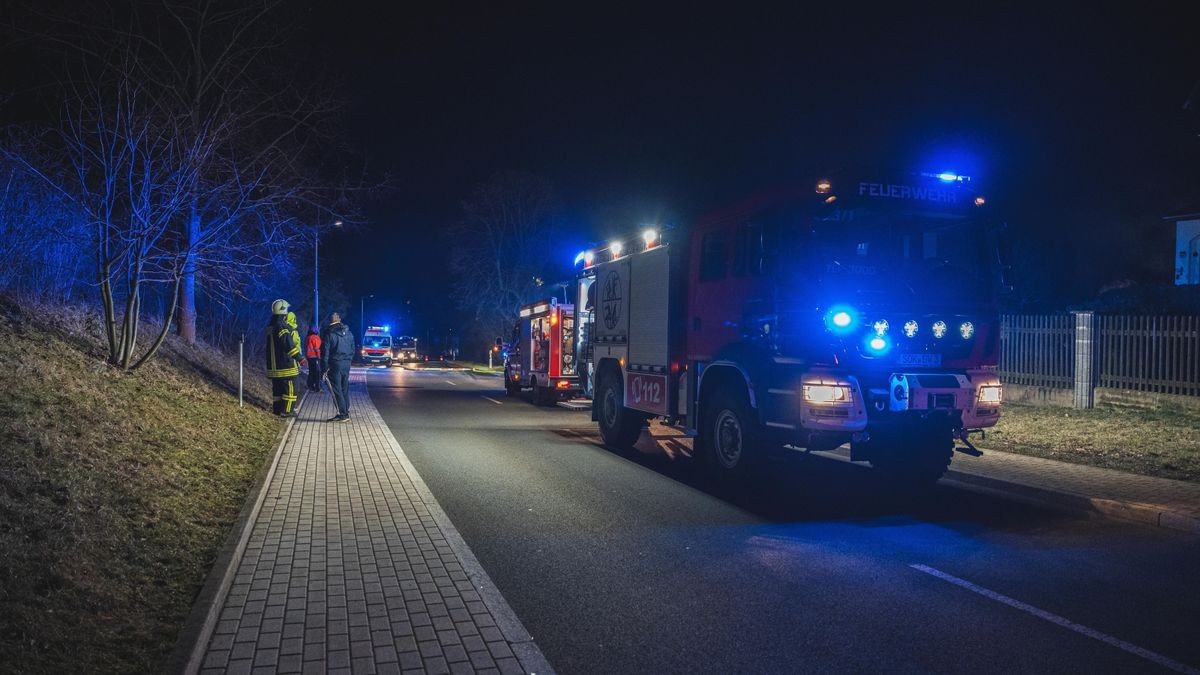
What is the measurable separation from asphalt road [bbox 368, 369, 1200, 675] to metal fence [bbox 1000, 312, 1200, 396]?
7253mm

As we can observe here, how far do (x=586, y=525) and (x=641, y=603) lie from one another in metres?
2.24

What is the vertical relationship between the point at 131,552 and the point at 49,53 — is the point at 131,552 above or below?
below

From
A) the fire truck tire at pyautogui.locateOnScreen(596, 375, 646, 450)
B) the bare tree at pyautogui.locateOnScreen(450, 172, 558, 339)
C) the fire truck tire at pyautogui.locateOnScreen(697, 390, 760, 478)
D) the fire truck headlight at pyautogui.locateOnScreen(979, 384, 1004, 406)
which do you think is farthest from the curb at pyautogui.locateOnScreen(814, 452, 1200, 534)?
the bare tree at pyautogui.locateOnScreen(450, 172, 558, 339)

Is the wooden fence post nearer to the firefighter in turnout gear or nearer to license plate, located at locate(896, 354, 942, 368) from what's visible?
license plate, located at locate(896, 354, 942, 368)

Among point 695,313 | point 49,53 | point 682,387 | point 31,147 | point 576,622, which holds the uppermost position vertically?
point 49,53

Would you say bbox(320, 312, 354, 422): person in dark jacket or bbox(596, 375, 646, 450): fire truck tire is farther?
bbox(320, 312, 354, 422): person in dark jacket

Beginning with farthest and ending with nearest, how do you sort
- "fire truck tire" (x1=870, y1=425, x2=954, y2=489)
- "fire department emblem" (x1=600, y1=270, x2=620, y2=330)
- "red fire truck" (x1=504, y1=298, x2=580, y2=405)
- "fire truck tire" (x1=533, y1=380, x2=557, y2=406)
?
"fire truck tire" (x1=533, y1=380, x2=557, y2=406) < "red fire truck" (x1=504, y1=298, x2=580, y2=405) < "fire department emblem" (x1=600, y1=270, x2=620, y2=330) < "fire truck tire" (x1=870, y1=425, x2=954, y2=489)

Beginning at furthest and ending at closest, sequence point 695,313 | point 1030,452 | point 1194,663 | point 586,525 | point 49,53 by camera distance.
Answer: point 49,53 < point 1030,452 < point 695,313 < point 586,525 < point 1194,663

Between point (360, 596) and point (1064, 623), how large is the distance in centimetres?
428

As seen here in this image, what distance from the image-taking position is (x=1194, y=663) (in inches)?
175

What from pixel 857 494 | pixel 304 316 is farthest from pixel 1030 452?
pixel 304 316

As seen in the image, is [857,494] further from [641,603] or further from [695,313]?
[641,603]

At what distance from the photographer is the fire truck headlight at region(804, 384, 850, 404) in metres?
8.38

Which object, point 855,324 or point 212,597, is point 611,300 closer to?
point 855,324
